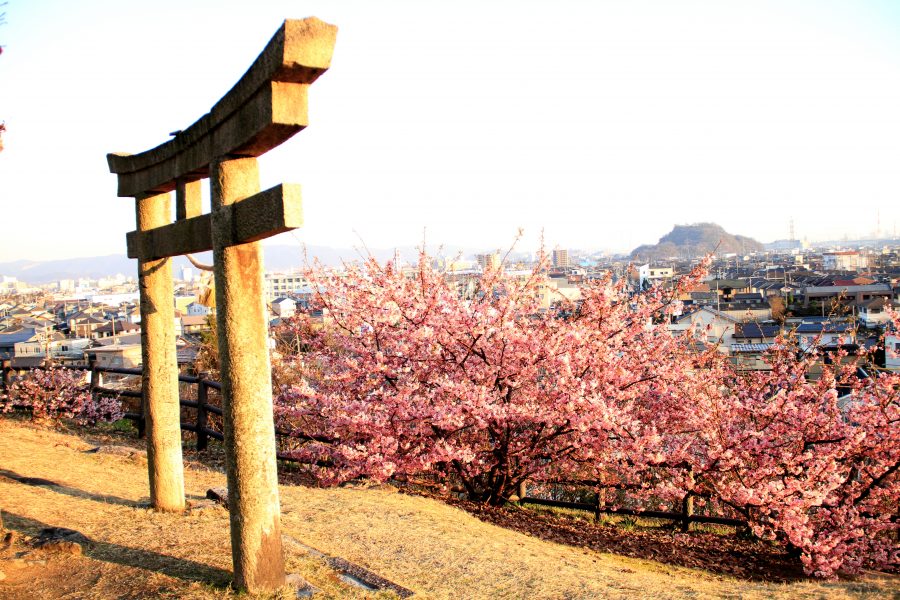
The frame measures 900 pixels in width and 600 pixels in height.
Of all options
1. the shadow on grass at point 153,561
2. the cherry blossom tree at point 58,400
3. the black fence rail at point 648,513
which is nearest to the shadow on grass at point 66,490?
the shadow on grass at point 153,561

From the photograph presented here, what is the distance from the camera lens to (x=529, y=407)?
7.42 m

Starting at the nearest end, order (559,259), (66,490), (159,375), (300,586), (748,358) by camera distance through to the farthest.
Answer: (300,586), (159,375), (66,490), (748,358), (559,259)

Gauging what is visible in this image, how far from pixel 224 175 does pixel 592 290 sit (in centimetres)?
580

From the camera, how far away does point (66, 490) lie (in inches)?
256

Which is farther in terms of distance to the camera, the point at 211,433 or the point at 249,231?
the point at 211,433

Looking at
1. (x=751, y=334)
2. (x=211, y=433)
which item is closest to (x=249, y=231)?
(x=211, y=433)

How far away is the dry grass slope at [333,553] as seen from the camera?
4336 mm

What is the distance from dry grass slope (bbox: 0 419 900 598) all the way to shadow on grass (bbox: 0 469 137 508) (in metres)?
0.03

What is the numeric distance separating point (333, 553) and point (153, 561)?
131cm

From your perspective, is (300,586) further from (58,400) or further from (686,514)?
(58,400)

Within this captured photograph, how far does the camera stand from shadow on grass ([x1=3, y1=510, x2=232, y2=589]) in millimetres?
4297

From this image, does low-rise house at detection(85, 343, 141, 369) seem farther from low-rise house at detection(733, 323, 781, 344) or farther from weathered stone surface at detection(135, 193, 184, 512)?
low-rise house at detection(733, 323, 781, 344)

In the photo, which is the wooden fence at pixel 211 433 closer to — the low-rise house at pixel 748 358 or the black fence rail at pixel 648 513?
the black fence rail at pixel 648 513

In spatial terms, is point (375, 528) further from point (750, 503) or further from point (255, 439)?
point (750, 503)
